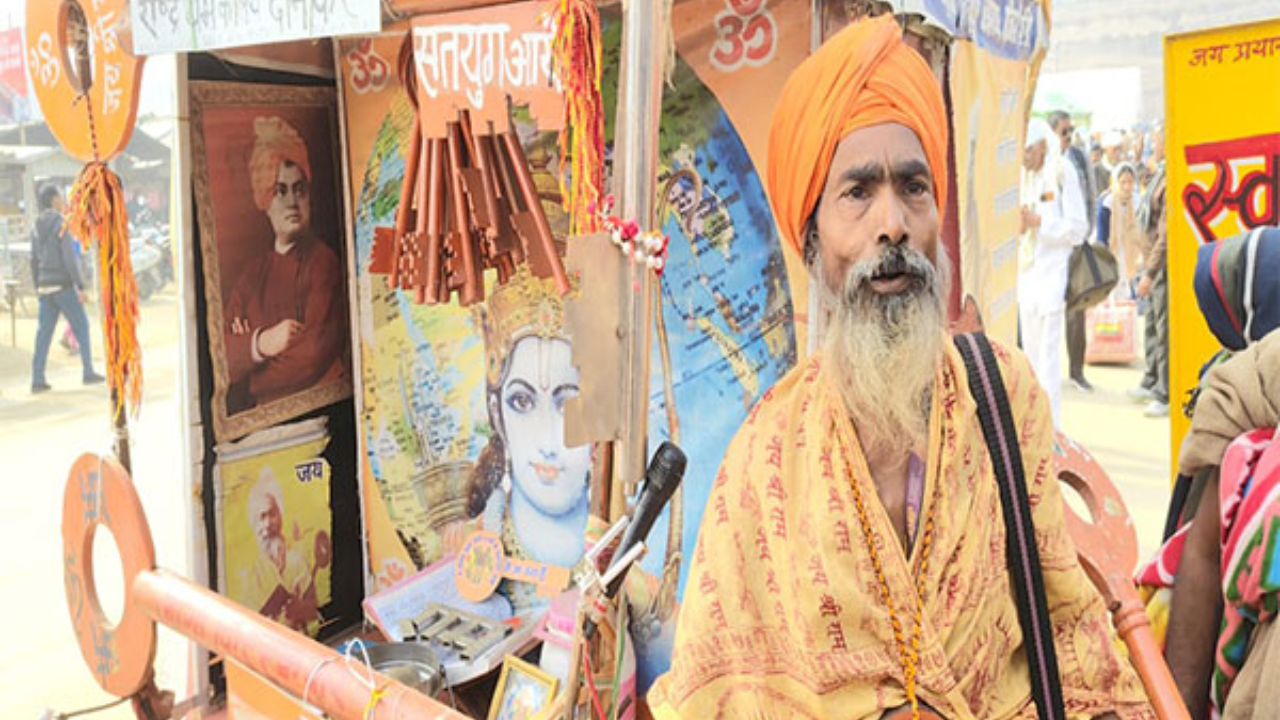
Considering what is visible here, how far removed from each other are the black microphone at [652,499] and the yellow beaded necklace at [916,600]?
0.27 meters

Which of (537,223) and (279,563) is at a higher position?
(537,223)

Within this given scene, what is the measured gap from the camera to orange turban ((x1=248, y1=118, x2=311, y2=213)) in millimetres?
3168

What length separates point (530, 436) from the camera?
3.15 metres

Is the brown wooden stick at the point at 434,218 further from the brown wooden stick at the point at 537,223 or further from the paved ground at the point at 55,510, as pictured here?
the paved ground at the point at 55,510

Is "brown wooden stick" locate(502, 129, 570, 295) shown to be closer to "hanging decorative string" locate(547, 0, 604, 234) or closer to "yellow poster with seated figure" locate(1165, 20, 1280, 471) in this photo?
"hanging decorative string" locate(547, 0, 604, 234)

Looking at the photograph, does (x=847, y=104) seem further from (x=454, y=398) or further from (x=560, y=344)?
(x=454, y=398)

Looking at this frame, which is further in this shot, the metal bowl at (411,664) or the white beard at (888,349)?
the metal bowl at (411,664)

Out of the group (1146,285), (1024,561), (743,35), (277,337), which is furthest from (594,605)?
(1146,285)

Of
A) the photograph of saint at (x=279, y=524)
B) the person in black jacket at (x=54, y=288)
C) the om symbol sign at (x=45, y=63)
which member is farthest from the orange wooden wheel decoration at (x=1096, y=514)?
the person in black jacket at (x=54, y=288)

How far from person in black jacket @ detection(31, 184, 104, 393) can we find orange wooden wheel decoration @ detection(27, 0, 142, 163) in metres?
7.19

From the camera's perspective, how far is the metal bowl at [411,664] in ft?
9.50

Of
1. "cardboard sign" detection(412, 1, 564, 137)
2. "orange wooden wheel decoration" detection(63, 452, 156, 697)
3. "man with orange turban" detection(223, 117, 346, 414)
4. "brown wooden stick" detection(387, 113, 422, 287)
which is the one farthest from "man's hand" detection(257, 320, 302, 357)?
"cardboard sign" detection(412, 1, 564, 137)

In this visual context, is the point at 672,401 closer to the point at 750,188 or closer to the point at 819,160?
the point at 750,188

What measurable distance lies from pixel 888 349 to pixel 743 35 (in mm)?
1203
